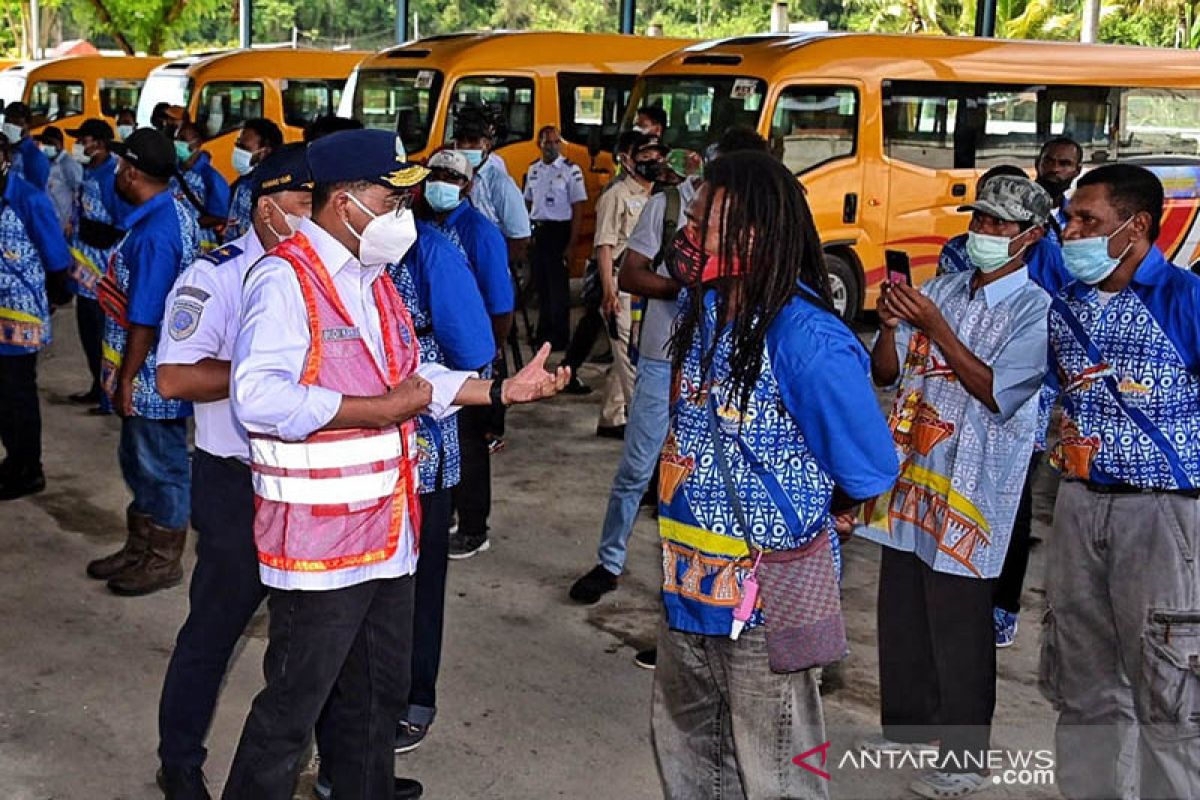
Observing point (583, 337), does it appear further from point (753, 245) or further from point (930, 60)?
point (753, 245)

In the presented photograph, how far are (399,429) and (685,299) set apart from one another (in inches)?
28.0

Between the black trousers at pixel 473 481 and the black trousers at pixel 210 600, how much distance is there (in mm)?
2239

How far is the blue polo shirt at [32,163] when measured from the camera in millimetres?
12688

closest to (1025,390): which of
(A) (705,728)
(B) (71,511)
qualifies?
(A) (705,728)

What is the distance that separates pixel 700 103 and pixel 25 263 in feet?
22.8

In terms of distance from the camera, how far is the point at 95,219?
28.6ft

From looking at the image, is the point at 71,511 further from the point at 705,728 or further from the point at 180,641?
the point at 705,728

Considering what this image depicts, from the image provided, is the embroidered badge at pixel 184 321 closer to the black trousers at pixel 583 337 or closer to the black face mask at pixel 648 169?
the black face mask at pixel 648 169

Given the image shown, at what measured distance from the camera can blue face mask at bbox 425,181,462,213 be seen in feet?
17.8

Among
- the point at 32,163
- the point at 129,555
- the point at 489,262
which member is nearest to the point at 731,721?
the point at 489,262

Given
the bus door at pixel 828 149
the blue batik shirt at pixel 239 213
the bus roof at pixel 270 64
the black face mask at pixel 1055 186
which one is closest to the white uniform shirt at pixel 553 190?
the bus door at pixel 828 149

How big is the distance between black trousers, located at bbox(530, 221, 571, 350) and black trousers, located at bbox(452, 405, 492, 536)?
5181 mm

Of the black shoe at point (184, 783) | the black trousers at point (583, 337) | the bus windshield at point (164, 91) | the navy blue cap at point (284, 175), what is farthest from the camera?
the bus windshield at point (164, 91)

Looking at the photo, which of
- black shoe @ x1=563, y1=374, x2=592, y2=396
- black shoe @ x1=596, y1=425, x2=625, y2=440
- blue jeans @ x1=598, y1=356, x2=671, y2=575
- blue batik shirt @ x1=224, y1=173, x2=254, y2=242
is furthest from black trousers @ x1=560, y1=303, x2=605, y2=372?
blue jeans @ x1=598, y1=356, x2=671, y2=575
